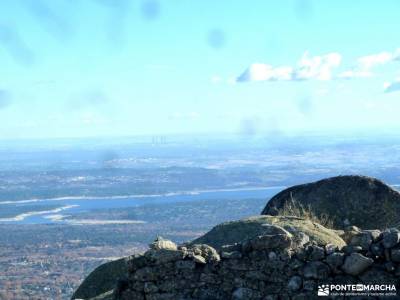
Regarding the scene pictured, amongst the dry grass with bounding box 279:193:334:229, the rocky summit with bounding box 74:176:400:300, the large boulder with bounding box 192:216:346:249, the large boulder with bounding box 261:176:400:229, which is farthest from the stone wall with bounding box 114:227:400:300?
the large boulder with bounding box 261:176:400:229

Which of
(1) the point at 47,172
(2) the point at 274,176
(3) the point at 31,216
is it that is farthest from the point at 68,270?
(1) the point at 47,172

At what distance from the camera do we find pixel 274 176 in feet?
548

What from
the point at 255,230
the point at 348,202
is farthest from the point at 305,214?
the point at 348,202

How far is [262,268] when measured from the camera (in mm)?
8945

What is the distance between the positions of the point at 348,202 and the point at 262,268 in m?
8.61

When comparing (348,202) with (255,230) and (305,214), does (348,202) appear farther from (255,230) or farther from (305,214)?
(255,230)

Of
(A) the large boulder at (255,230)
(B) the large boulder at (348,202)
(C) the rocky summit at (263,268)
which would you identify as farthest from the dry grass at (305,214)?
(C) the rocky summit at (263,268)

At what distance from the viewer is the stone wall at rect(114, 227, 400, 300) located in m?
8.57

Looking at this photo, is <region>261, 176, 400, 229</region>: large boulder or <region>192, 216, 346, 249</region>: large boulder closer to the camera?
<region>192, 216, 346, 249</region>: large boulder

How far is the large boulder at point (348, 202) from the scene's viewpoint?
1628 centimetres

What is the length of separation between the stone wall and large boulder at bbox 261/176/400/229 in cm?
658

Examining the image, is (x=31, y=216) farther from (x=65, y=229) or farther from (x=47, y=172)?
(x=47, y=172)

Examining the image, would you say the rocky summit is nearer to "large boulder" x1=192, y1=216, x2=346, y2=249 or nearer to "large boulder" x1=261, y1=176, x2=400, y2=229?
"large boulder" x1=192, y1=216, x2=346, y2=249

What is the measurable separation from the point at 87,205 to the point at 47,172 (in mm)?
50187
